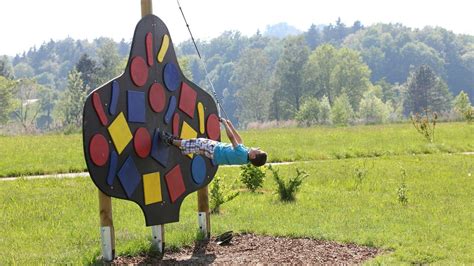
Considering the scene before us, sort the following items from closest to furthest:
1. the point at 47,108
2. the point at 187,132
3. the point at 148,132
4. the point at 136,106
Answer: the point at 136,106
the point at 148,132
the point at 187,132
the point at 47,108

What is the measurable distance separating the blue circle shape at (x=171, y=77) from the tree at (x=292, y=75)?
319 ft

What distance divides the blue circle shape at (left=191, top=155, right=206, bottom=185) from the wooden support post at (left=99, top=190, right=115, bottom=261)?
1.52 metres

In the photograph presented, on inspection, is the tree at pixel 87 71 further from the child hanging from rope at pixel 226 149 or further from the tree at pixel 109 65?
the child hanging from rope at pixel 226 149

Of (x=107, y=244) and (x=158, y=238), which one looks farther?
(x=158, y=238)

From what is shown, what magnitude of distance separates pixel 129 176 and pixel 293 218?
13.1 feet

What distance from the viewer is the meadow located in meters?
8.38

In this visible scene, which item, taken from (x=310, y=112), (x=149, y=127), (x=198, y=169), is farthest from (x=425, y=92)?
(x=149, y=127)

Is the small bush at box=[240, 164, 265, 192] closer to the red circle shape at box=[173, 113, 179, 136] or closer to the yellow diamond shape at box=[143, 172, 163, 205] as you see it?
the red circle shape at box=[173, 113, 179, 136]

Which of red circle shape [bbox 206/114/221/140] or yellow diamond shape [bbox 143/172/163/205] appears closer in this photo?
yellow diamond shape [bbox 143/172/163/205]

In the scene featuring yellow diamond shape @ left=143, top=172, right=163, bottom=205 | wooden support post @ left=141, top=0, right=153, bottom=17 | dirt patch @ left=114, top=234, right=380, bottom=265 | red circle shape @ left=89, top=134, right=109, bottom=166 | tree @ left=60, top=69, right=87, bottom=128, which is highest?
tree @ left=60, top=69, right=87, bottom=128

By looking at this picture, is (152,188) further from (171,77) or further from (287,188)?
(287,188)

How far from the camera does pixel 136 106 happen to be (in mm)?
7734

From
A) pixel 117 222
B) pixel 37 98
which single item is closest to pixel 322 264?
pixel 117 222

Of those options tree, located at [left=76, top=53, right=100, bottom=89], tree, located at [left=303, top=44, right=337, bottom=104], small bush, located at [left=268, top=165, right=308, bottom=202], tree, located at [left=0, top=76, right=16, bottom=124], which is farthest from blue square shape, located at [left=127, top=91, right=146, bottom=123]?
tree, located at [left=303, top=44, right=337, bottom=104]
